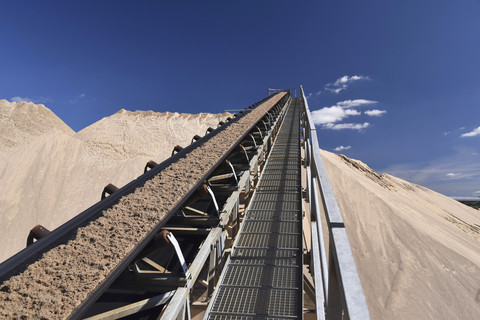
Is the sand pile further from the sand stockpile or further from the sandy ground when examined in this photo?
the sand stockpile

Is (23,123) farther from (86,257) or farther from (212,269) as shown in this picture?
(86,257)

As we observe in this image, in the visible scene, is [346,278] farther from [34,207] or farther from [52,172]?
[52,172]

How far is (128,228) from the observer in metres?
2.61

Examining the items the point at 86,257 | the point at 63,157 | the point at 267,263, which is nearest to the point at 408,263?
the point at 267,263

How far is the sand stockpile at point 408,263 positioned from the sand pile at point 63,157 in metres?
22.8

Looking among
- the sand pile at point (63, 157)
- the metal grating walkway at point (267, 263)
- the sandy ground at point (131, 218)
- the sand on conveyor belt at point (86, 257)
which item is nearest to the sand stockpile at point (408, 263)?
the sandy ground at point (131, 218)

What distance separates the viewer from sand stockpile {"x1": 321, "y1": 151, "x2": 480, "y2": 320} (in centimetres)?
958

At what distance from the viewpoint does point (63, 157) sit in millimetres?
31391

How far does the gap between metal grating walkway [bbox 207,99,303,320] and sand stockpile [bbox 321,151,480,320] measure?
266 inches

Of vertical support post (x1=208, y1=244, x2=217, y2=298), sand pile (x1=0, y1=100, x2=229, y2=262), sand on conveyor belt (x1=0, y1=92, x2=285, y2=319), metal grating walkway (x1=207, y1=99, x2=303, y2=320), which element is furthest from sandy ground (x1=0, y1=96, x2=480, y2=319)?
metal grating walkway (x1=207, y1=99, x2=303, y2=320)

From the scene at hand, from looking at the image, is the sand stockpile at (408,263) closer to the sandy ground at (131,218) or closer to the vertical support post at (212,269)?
the sandy ground at (131,218)

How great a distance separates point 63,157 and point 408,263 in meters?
33.6

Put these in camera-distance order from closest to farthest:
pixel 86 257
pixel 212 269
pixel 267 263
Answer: pixel 86 257 → pixel 212 269 → pixel 267 263

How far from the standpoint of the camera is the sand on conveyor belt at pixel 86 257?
1853 millimetres
